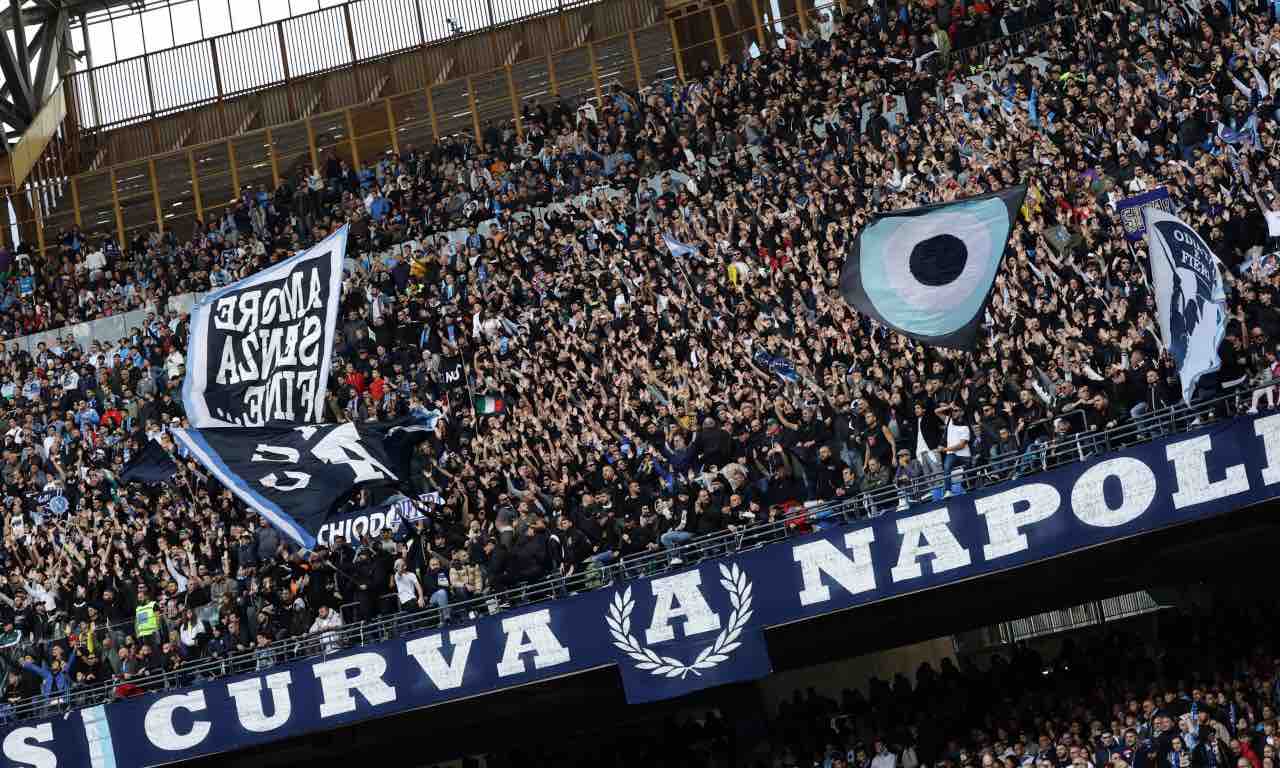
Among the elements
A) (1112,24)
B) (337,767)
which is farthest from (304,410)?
(1112,24)

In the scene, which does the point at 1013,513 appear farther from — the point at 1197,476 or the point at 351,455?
the point at 351,455

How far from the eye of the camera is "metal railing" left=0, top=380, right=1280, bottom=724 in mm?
19344

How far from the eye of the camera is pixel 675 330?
26.3 meters

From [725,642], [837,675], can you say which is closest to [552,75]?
[837,675]

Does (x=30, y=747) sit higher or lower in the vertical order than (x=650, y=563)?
lower

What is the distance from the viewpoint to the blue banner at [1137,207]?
893 inches

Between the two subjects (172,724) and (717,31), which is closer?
(172,724)

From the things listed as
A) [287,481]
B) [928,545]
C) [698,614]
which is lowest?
[698,614]

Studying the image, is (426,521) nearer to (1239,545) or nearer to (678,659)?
(678,659)

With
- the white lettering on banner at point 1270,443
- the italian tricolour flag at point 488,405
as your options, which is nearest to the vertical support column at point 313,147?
the italian tricolour flag at point 488,405

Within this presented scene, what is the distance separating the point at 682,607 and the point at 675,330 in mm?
6427

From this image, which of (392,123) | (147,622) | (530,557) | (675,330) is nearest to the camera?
(530,557)

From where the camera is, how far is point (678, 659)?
2103cm

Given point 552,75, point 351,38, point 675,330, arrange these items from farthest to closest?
point 351,38 < point 552,75 < point 675,330
